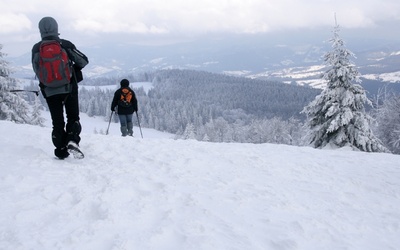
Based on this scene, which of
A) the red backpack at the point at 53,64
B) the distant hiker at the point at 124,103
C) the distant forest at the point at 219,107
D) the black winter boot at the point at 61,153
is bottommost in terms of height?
the distant forest at the point at 219,107

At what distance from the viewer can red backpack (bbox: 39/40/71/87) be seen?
16.7ft

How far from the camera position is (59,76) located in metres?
5.20

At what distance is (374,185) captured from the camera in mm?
5277

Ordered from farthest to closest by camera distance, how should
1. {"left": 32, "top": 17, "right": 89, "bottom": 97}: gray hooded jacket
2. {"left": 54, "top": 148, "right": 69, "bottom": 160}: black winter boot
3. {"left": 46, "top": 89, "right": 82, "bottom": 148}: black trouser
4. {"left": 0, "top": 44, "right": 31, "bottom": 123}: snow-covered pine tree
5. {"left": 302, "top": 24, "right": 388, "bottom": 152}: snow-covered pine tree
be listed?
1. {"left": 0, "top": 44, "right": 31, "bottom": 123}: snow-covered pine tree
2. {"left": 302, "top": 24, "right": 388, "bottom": 152}: snow-covered pine tree
3. {"left": 54, "top": 148, "right": 69, "bottom": 160}: black winter boot
4. {"left": 46, "top": 89, "right": 82, "bottom": 148}: black trouser
5. {"left": 32, "top": 17, "right": 89, "bottom": 97}: gray hooded jacket

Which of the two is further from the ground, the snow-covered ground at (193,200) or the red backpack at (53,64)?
the red backpack at (53,64)

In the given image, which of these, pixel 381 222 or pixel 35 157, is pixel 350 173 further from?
pixel 35 157

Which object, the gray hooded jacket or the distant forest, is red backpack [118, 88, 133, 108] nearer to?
the gray hooded jacket

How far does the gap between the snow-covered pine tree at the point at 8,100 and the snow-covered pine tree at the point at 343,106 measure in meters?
18.8

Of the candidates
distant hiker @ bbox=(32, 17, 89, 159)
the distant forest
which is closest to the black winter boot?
distant hiker @ bbox=(32, 17, 89, 159)

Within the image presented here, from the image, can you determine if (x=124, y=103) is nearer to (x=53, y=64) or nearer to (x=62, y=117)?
(x=62, y=117)

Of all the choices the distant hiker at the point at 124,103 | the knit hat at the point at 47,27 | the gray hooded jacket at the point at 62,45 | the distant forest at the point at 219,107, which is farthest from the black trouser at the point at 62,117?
the distant forest at the point at 219,107

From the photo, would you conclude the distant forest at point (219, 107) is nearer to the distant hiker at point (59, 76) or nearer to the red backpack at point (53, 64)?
the distant hiker at point (59, 76)

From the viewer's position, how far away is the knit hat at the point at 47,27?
5.21 meters

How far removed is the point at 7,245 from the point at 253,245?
2374 millimetres
